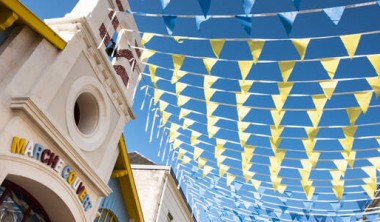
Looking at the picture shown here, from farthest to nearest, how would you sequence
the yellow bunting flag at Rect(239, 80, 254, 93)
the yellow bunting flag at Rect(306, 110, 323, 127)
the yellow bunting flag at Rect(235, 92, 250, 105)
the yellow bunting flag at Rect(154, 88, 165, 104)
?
the yellow bunting flag at Rect(154, 88, 165, 104)
the yellow bunting flag at Rect(235, 92, 250, 105)
the yellow bunting flag at Rect(239, 80, 254, 93)
the yellow bunting flag at Rect(306, 110, 323, 127)

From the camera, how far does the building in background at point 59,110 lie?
19.0 feet

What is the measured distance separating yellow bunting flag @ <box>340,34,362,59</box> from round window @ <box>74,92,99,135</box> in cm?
602

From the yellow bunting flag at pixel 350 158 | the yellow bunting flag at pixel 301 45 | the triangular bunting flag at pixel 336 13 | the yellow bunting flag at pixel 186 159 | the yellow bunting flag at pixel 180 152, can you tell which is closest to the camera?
the triangular bunting flag at pixel 336 13

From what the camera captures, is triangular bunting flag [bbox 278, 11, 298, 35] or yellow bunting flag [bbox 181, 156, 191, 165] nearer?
triangular bunting flag [bbox 278, 11, 298, 35]

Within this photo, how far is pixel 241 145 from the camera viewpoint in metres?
8.30

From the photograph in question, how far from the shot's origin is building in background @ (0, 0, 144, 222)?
578cm

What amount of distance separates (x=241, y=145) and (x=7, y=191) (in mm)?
5470

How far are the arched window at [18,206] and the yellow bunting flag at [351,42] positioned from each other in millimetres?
6824

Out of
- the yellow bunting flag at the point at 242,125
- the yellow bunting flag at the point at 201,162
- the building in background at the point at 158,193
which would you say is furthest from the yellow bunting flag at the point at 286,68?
the building in background at the point at 158,193

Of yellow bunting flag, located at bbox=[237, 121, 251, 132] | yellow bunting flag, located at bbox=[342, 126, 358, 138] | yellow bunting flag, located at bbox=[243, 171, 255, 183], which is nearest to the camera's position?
yellow bunting flag, located at bbox=[342, 126, 358, 138]

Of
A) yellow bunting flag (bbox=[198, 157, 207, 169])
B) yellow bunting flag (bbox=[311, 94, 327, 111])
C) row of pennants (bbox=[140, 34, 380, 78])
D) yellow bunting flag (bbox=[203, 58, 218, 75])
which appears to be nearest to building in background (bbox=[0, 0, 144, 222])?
row of pennants (bbox=[140, 34, 380, 78])

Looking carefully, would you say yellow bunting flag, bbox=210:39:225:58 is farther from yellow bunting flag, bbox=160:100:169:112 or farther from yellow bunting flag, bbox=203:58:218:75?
yellow bunting flag, bbox=160:100:169:112

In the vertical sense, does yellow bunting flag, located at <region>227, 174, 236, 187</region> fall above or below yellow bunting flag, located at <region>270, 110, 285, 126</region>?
above

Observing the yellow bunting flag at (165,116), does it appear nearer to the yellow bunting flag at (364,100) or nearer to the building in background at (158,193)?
the yellow bunting flag at (364,100)
